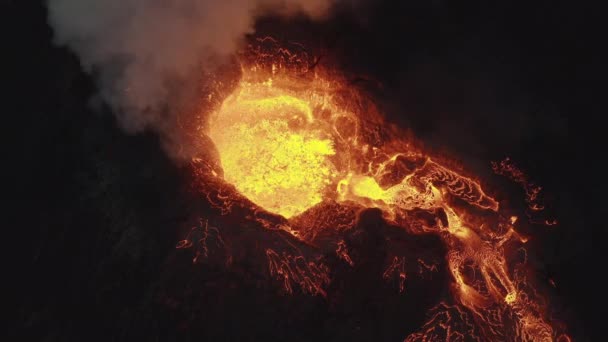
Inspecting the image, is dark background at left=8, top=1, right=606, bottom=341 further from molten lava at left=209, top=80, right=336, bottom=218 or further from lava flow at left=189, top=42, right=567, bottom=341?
molten lava at left=209, top=80, right=336, bottom=218

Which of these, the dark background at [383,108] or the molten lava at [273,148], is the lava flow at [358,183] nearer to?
the molten lava at [273,148]

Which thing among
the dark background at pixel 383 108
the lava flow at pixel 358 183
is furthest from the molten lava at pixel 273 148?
the dark background at pixel 383 108

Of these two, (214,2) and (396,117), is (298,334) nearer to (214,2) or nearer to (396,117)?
(396,117)

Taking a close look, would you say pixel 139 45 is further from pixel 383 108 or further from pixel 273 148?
pixel 383 108

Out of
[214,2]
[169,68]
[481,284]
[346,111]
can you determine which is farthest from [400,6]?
[481,284]

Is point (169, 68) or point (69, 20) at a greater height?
point (69, 20)

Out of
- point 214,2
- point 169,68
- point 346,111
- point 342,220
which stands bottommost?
point 342,220

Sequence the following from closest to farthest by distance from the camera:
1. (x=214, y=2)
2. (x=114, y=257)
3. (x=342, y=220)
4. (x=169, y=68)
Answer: (x=114, y=257) → (x=342, y=220) → (x=169, y=68) → (x=214, y=2)
